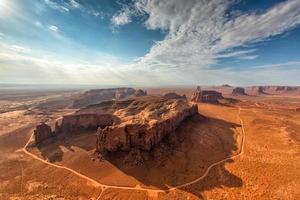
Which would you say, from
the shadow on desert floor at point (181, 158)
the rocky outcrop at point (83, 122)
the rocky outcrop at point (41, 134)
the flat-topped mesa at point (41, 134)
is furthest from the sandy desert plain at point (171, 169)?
the rocky outcrop at point (83, 122)

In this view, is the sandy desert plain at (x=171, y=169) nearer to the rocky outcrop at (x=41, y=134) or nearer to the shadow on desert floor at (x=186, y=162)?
the shadow on desert floor at (x=186, y=162)

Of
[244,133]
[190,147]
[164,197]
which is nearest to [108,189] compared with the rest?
[164,197]

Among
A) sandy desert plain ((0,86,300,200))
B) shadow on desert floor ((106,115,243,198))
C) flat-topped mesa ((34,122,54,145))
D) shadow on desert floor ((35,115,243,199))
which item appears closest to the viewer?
sandy desert plain ((0,86,300,200))

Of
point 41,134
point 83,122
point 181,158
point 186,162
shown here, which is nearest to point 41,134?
point 41,134

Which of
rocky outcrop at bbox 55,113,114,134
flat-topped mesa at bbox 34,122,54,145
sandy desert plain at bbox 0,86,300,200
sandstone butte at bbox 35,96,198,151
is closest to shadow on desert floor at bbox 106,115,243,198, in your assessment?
sandy desert plain at bbox 0,86,300,200

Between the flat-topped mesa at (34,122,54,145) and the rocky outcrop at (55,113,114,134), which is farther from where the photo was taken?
the rocky outcrop at (55,113,114,134)

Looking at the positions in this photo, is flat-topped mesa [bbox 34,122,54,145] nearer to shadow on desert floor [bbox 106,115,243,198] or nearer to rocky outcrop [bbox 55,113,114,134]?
rocky outcrop [bbox 55,113,114,134]

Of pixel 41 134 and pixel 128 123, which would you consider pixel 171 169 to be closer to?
pixel 128 123

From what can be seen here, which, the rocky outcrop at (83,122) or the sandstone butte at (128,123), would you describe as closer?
the sandstone butte at (128,123)
